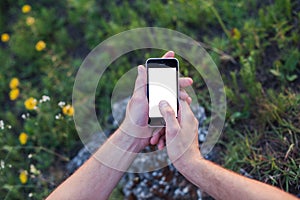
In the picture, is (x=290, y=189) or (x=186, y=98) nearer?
(x=186, y=98)

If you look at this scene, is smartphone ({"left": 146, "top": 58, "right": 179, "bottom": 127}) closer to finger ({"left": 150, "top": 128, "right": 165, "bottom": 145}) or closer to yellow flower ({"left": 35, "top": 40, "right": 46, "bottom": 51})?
finger ({"left": 150, "top": 128, "right": 165, "bottom": 145})

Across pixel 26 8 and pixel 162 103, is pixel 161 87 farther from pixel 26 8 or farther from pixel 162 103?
pixel 26 8

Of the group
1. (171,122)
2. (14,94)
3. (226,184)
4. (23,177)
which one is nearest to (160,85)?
(171,122)

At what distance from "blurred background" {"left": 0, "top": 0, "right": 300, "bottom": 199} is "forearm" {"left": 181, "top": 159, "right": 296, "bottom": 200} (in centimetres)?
57

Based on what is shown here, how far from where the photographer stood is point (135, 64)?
3.17 meters

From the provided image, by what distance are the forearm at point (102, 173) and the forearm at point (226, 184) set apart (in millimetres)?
351

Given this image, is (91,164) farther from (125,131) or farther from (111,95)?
(111,95)

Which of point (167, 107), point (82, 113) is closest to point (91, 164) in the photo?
point (167, 107)

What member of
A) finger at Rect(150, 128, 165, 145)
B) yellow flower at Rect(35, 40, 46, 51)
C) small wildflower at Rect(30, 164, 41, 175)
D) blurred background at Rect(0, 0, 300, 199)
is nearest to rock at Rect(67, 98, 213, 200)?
blurred background at Rect(0, 0, 300, 199)

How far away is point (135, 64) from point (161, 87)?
107 cm

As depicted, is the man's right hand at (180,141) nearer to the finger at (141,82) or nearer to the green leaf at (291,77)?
the finger at (141,82)

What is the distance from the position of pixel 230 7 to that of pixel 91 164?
63.2 inches

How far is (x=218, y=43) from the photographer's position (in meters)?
2.94

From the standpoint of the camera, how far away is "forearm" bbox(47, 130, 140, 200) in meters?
2.04
